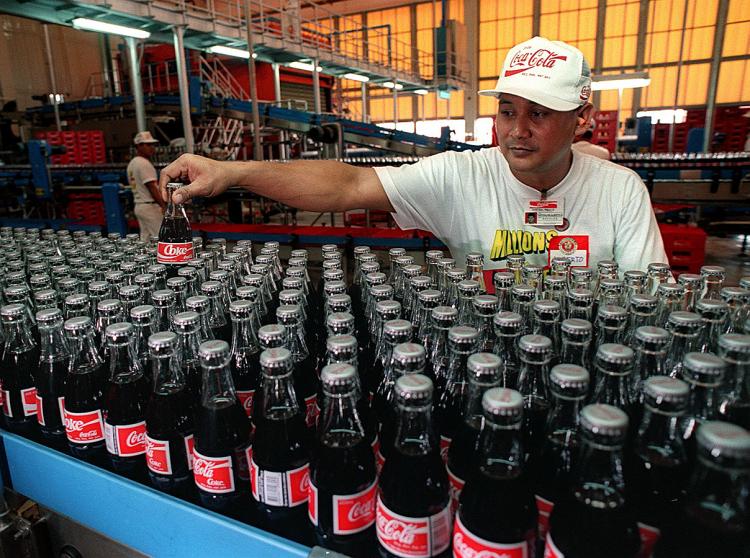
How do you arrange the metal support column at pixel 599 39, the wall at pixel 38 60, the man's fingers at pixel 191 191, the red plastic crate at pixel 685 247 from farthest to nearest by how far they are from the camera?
1. the metal support column at pixel 599 39
2. the wall at pixel 38 60
3. the red plastic crate at pixel 685 247
4. the man's fingers at pixel 191 191

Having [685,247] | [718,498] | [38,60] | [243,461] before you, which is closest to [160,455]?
[243,461]

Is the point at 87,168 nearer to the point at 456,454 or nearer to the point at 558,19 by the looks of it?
the point at 456,454

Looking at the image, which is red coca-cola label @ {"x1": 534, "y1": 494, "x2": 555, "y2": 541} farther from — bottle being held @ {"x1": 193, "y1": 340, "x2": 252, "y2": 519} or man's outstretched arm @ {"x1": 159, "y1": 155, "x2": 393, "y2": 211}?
man's outstretched arm @ {"x1": 159, "y1": 155, "x2": 393, "y2": 211}

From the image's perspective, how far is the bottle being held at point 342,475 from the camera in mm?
628

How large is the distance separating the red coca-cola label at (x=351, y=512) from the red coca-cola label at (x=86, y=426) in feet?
1.53

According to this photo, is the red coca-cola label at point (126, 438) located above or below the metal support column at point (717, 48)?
below

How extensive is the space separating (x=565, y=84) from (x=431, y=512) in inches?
41.8

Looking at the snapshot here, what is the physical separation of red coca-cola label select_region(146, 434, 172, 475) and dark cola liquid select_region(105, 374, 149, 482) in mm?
48

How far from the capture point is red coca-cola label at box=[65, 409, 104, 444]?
84 cm

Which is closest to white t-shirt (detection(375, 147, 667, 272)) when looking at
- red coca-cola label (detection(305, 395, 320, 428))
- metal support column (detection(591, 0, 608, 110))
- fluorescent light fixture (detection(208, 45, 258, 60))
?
red coca-cola label (detection(305, 395, 320, 428))

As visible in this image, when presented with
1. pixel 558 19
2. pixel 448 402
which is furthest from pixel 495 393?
pixel 558 19

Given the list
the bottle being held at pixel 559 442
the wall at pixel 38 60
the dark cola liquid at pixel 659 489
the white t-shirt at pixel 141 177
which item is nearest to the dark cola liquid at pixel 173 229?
the bottle being held at pixel 559 442

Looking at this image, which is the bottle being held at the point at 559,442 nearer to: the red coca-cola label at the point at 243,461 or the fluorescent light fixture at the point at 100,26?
the red coca-cola label at the point at 243,461

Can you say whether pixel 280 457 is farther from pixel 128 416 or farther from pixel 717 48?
pixel 717 48
